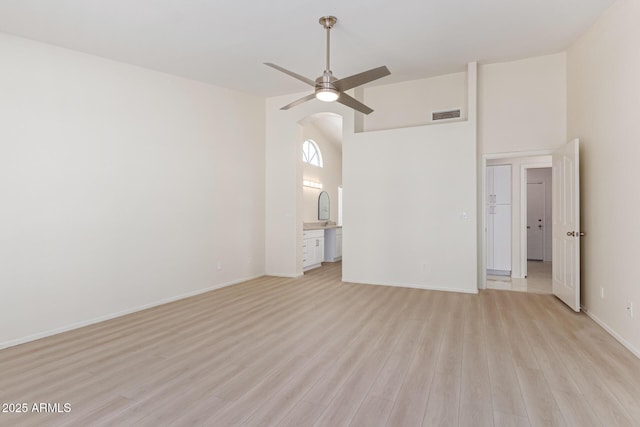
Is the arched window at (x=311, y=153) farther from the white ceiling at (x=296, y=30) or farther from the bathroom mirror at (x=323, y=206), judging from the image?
the white ceiling at (x=296, y=30)

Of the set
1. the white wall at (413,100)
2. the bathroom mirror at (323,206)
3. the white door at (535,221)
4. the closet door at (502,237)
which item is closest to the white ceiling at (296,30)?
the white wall at (413,100)

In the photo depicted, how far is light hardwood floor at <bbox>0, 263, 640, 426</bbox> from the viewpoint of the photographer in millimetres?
1999

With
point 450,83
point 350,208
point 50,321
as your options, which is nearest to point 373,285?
point 350,208

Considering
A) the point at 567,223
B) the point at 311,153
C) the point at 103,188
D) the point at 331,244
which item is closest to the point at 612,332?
the point at 567,223

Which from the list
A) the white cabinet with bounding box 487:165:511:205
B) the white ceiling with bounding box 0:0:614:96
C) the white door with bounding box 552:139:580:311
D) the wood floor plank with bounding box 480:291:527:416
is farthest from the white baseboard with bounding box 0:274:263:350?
the white cabinet with bounding box 487:165:511:205

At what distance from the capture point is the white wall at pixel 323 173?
8.48 meters

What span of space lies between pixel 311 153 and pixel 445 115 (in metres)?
3.95

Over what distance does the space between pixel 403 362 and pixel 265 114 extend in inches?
206

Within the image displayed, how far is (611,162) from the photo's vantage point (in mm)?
3357

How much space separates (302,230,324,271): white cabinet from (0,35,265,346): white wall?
5.27 ft

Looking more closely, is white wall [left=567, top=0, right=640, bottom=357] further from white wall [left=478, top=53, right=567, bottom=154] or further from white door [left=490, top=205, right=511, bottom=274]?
white door [left=490, top=205, right=511, bottom=274]

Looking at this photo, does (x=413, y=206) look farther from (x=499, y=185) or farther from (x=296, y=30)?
(x=296, y=30)

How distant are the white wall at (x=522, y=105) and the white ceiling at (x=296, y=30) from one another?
254 millimetres

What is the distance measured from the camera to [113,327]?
3.63m
